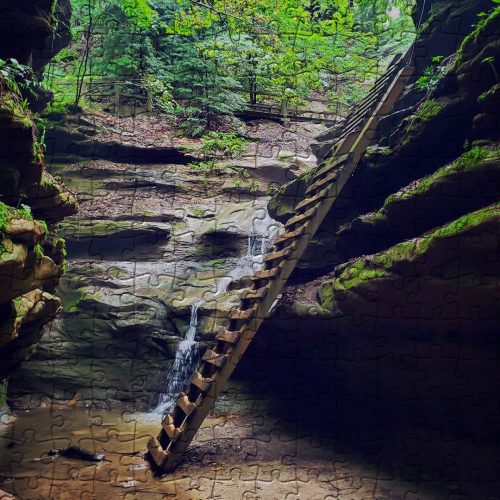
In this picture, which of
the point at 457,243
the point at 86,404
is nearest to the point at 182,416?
the point at 86,404

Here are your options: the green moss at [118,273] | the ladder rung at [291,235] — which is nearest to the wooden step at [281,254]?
the ladder rung at [291,235]

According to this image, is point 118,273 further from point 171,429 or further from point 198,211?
point 171,429

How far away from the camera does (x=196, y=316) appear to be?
31.0ft

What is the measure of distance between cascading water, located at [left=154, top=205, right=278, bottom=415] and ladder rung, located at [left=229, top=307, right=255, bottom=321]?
2290 mm

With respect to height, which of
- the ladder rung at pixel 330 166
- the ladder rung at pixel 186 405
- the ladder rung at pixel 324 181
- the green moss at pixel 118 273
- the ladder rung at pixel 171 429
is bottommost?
the ladder rung at pixel 171 429

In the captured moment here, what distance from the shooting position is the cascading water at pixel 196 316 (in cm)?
870

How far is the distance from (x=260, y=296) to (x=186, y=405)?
1687mm

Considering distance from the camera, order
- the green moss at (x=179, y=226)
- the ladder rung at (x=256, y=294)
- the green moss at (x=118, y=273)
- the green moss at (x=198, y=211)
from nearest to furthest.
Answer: the ladder rung at (x=256, y=294), the green moss at (x=118, y=273), the green moss at (x=179, y=226), the green moss at (x=198, y=211)

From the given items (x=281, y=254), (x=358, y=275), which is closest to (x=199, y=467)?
(x=281, y=254)

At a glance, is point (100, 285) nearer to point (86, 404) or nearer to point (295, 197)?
point (86, 404)

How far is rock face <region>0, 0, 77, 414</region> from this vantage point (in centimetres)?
468

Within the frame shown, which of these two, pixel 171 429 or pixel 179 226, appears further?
pixel 179 226

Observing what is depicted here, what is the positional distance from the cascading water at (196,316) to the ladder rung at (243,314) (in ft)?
7.51

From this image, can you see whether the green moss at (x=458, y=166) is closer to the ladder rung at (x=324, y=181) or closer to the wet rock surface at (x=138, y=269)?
the ladder rung at (x=324, y=181)
